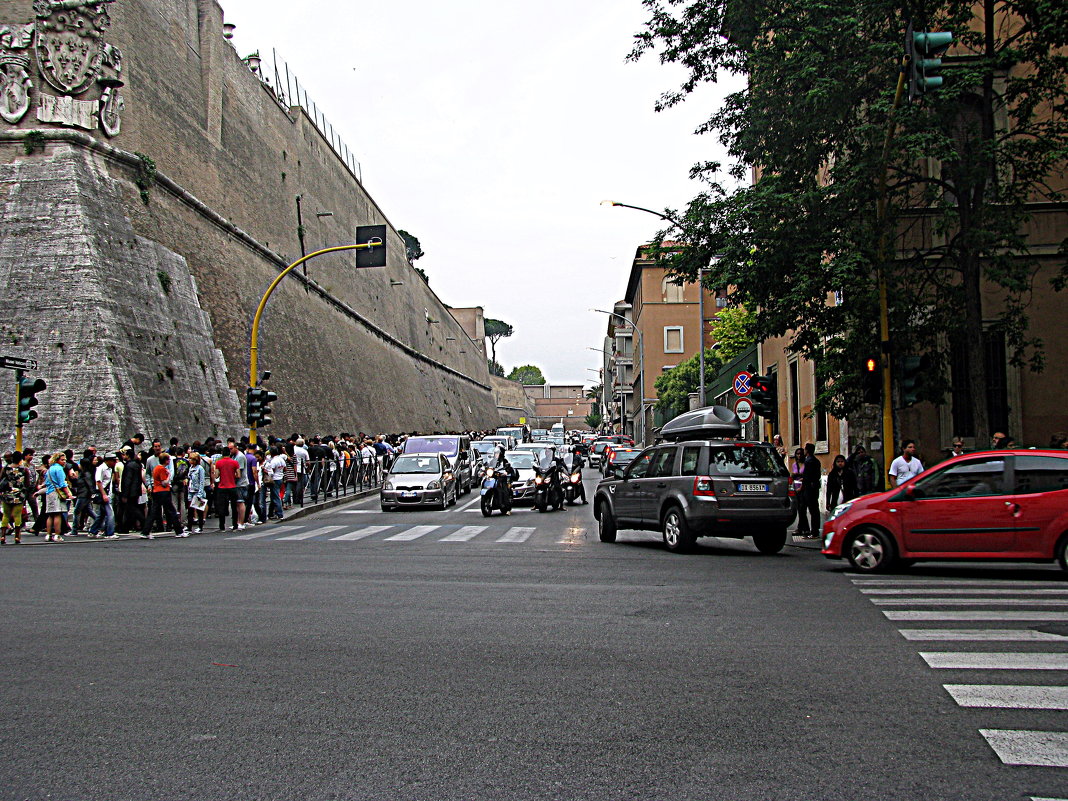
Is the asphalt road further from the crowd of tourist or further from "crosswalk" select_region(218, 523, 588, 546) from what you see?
the crowd of tourist

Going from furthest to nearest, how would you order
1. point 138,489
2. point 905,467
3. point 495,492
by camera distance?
point 495,492 → point 138,489 → point 905,467

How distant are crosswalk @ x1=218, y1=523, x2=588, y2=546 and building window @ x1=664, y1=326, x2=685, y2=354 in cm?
6109

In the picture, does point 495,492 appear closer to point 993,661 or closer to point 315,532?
point 315,532

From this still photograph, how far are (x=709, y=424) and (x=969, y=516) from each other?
36.3 feet

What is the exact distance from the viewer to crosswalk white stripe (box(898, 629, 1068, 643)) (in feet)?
23.3

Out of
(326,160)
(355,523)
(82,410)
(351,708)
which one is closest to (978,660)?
(351,708)

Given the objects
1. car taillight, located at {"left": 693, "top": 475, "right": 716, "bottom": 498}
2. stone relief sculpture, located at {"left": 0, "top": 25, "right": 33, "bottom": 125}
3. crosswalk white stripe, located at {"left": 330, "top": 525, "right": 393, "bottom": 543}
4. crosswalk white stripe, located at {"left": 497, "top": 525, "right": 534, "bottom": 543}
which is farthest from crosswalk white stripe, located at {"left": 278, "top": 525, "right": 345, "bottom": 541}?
stone relief sculpture, located at {"left": 0, "top": 25, "right": 33, "bottom": 125}

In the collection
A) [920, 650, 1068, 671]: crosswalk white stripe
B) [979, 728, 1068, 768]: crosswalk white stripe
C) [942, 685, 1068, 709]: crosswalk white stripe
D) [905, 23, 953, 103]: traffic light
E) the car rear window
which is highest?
[905, 23, 953, 103]: traffic light

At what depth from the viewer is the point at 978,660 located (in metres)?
6.38

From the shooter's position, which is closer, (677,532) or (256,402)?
(677,532)

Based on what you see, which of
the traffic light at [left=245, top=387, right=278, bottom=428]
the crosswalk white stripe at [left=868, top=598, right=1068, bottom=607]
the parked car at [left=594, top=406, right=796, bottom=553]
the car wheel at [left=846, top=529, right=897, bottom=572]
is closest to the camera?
the crosswalk white stripe at [left=868, top=598, right=1068, bottom=607]

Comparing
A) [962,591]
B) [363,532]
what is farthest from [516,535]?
[962,591]

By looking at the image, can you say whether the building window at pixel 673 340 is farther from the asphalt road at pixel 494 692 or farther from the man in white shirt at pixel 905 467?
the asphalt road at pixel 494 692

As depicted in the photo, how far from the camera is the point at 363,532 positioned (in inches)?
729
